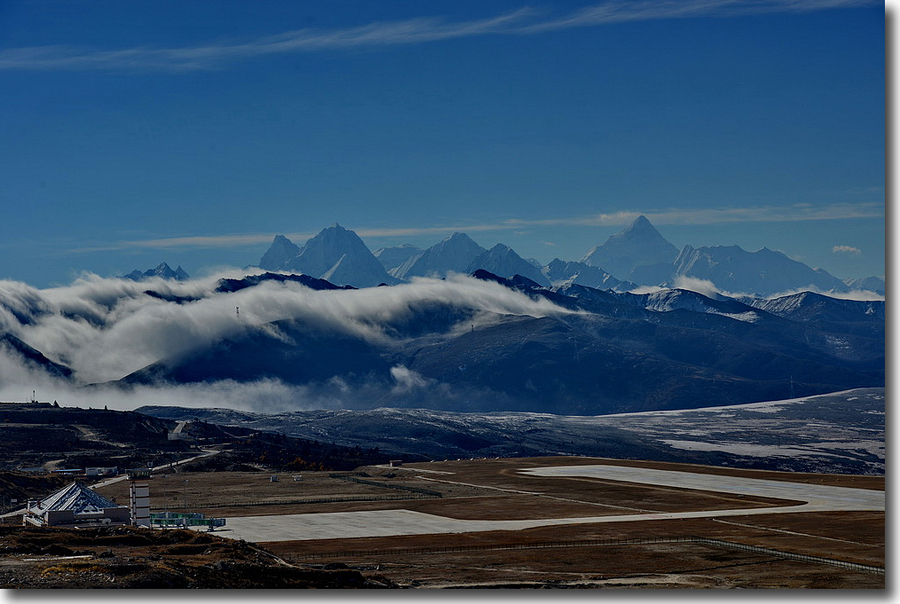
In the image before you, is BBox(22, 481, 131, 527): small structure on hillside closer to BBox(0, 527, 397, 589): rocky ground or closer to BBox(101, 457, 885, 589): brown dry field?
BBox(0, 527, 397, 589): rocky ground

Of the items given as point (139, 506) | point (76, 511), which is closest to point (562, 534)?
point (139, 506)

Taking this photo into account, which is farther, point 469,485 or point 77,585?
point 469,485

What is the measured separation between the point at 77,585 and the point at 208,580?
5.50 meters

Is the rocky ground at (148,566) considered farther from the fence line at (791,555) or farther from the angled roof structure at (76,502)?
the fence line at (791,555)

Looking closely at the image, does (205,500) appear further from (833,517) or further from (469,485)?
(833,517)

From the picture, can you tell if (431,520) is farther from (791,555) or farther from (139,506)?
(791,555)

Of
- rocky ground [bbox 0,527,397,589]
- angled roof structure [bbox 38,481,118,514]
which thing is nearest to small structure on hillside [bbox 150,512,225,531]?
angled roof structure [bbox 38,481,118,514]

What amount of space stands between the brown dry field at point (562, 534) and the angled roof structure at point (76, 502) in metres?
15.4

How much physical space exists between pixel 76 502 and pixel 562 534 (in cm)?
3795

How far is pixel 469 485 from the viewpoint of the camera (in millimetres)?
128000

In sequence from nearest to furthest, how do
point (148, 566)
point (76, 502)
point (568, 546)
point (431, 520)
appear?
point (148, 566) → point (568, 546) → point (76, 502) → point (431, 520)

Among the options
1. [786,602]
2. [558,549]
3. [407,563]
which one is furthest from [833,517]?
[786,602]

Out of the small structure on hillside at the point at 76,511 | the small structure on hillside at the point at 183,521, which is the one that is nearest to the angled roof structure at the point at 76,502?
the small structure on hillside at the point at 76,511

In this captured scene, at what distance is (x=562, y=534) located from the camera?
79.8 meters
